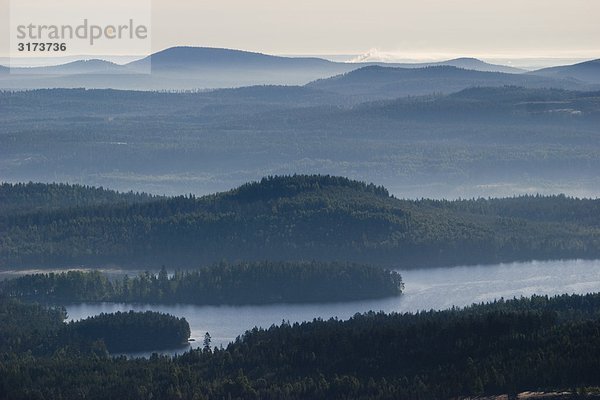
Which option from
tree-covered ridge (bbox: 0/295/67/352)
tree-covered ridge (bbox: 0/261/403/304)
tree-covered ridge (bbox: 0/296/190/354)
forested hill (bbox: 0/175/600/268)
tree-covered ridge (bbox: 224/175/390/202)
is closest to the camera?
tree-covered ridge (bbox: 0/296/190/354)

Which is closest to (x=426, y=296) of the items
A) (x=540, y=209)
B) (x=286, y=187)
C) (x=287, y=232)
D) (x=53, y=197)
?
(x=287, y=232)

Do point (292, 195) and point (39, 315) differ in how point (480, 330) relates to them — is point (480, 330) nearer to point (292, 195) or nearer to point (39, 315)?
point (39, 315)

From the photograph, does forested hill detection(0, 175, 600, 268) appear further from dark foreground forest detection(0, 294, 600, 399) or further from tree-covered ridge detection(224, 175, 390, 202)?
dark foreground forest detection(0, 294, 600, 399)

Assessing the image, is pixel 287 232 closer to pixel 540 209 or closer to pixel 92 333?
pixel 540 209

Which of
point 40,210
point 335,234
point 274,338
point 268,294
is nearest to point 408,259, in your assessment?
point 335,234

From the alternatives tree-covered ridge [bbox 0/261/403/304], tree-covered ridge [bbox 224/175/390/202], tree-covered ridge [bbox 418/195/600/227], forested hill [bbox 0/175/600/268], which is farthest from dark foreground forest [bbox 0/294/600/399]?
tree-covered ridge [bbox 418/195/600/227]

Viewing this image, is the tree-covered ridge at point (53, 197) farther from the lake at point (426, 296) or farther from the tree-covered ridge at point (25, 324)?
the tree-covered ridge at point (25, 324)

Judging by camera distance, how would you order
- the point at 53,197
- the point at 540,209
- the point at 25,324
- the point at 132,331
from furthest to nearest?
the point at 53,197 < the point at 540,209 < the point at 25,324 < the point at 132,331
